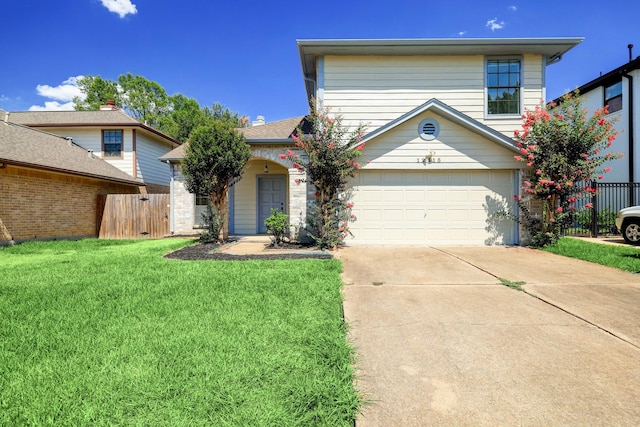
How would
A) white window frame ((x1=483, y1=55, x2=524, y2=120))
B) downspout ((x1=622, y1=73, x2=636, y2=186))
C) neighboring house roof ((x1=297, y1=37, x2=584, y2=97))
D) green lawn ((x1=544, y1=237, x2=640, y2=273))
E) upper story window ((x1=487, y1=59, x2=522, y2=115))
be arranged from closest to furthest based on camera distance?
green lawn ((x1=544, y1=237, x2=640, y2=273)) < neighboring house roof ((x1=297, y1=37, x2=584, y2=97)) < white window frame ((x1=483, y1=55, x2=524, y2=120)) < upper story window ((x1=487, y1=59, x2=522, y2=115)) < downspout ((x1=622, y1=73, x2=636, y2=186))

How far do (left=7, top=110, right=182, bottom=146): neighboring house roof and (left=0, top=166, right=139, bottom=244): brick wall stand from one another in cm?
462

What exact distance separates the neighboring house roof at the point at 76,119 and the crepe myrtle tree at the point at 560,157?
1725cm

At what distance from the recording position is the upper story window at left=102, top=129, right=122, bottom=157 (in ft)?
51.7

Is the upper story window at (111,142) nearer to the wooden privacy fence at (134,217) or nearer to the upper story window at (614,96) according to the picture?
the wooden privacy fence at (134,217)

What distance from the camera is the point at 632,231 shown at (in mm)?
8859

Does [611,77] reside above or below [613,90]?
above

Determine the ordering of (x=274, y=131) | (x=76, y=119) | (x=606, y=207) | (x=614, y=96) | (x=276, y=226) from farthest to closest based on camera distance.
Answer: (x=76, y=119) < (x=614, y=96) < (x=606, y=207) < (x=274, y=131) < (x=276, y=226)

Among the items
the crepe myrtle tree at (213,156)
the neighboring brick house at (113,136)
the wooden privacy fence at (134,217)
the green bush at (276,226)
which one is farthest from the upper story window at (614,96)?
the neighboring brick house at (113,136)

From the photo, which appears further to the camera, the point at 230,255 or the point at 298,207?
the point at 298,207

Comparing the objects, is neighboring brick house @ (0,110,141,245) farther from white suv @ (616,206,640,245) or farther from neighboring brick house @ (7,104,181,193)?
white suv @ (616,206,640,245)

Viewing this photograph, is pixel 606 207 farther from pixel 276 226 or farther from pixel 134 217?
pixel 134 217

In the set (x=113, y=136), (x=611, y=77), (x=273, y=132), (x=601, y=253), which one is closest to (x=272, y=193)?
(x=273, y=132)

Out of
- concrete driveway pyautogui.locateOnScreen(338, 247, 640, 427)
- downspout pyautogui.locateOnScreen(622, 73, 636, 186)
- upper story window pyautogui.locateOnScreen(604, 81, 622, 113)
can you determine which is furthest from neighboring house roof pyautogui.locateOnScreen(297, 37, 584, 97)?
concrete driveway pyautogui.locateOnScreen(338, 247, 640, 427)

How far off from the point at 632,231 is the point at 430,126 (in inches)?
265
